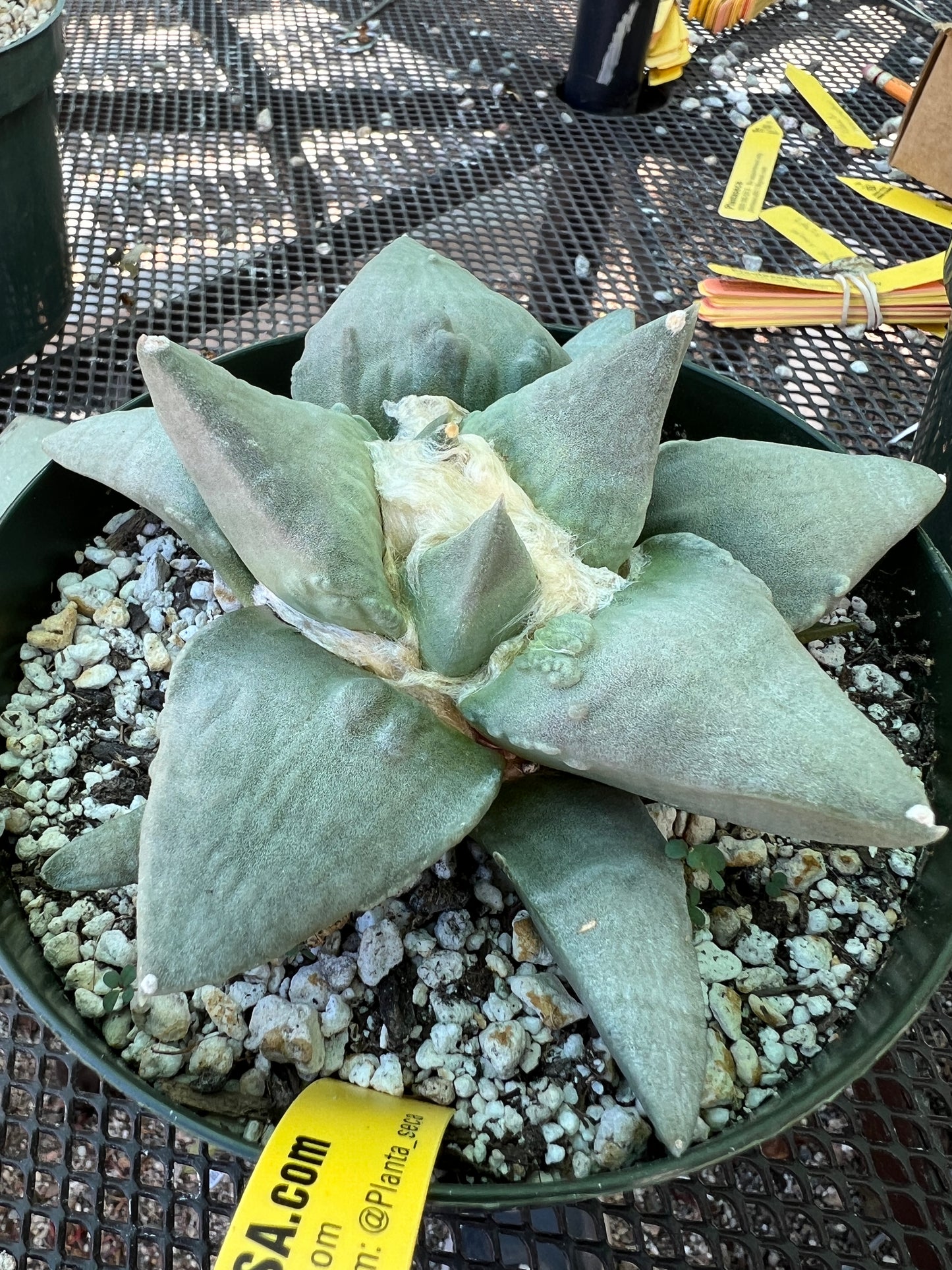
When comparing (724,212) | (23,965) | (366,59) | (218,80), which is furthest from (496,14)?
(23,965)

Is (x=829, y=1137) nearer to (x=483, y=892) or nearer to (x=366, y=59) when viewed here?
(x=483, y=892)

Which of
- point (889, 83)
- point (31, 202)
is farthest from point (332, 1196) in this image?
point (889, 83)

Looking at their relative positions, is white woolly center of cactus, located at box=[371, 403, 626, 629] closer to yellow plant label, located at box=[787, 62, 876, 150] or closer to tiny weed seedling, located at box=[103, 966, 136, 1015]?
tiny weed seedling, located at box=[103, 966, 136, 1015]

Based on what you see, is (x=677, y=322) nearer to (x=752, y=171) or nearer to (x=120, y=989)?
(x=120, y=989)

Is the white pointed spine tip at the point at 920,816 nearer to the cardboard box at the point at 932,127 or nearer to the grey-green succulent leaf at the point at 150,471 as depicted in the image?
the grey-green succulent leaf at the point at 150,471

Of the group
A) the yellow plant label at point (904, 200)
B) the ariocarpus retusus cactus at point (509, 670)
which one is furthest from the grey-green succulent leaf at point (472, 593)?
the yellow plant label at point (904, 200)
